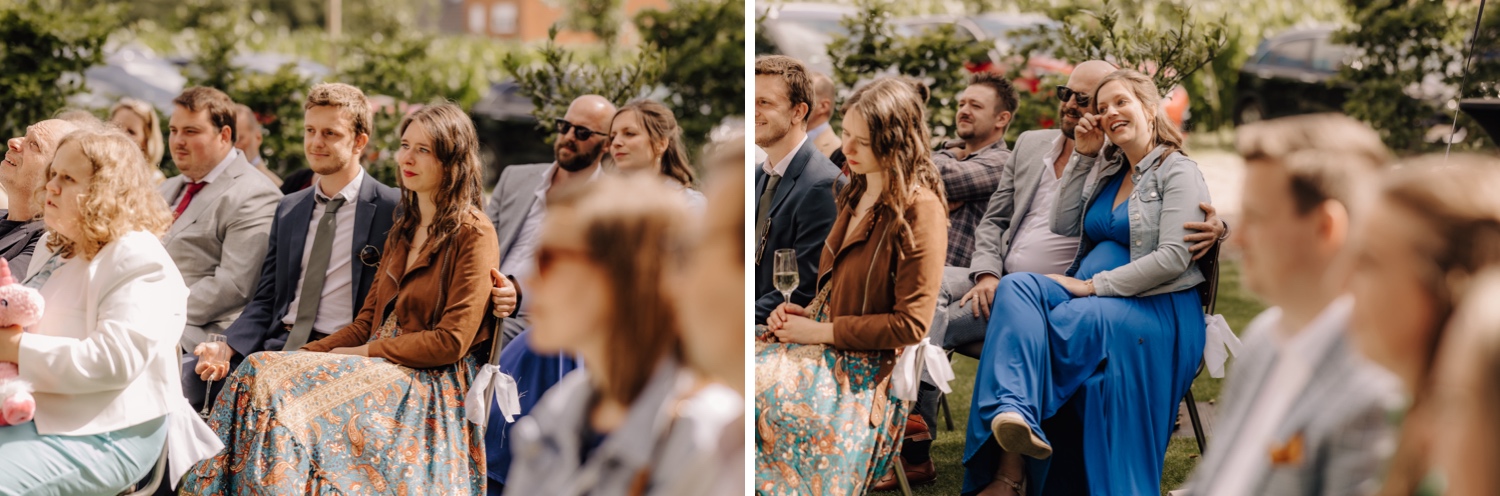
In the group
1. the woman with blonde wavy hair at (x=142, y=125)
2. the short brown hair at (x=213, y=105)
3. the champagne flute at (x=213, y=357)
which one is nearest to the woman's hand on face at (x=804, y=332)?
the champagne flute at (x=213, y=357)

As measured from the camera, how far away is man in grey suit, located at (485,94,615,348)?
390cm

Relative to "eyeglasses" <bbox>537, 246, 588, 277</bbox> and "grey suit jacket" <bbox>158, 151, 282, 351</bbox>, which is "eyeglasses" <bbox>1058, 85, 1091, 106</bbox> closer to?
"eyeglasses" <bbox>537, 246, 588, 277</bbox>

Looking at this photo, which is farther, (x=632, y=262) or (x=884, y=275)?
(x=884, y=275)

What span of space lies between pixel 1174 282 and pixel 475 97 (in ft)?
27.4

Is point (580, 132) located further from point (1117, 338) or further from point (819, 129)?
point (1117, 338)

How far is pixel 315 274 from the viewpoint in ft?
12.2

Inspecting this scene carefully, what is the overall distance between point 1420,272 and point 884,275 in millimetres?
1465

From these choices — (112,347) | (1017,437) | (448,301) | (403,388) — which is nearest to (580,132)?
(448,301)

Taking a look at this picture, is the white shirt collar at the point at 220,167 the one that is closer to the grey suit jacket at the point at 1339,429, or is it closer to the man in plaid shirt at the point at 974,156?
the man in plaid shirt at the point at 974,156

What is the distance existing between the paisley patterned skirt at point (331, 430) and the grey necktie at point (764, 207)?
0.98m

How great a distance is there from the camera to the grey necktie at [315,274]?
3.69 meters

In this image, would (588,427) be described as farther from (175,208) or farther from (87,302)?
(175,208)

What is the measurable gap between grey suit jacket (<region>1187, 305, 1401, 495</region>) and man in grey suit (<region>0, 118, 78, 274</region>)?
338cm

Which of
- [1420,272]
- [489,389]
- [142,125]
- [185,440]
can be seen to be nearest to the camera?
[1420,272]
